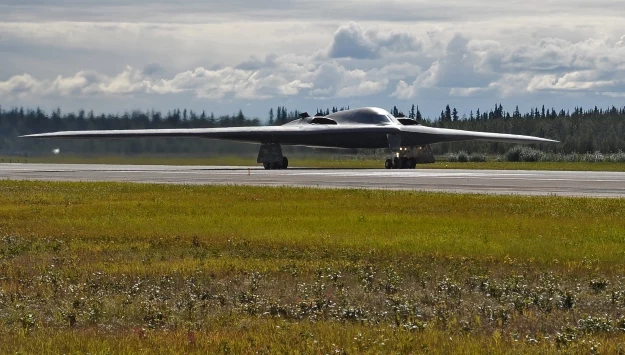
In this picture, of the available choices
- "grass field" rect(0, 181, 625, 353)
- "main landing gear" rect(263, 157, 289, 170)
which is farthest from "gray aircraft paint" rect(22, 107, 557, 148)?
"grass field" rect(0, 181, 625, 353)

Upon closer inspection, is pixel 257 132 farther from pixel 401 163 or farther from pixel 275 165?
pixel 401 163

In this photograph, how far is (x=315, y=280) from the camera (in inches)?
593

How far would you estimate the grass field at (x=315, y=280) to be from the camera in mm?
10766

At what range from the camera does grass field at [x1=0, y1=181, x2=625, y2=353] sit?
35.3ft

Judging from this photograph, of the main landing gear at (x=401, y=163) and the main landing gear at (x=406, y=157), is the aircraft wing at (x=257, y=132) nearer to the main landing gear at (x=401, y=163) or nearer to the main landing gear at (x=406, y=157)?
the main landing gear at (x=406, y=157)

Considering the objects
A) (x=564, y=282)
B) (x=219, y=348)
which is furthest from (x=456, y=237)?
(x=219, y=348)

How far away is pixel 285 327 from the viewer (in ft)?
37.2

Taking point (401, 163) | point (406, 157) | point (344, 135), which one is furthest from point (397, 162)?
point (344, 135)

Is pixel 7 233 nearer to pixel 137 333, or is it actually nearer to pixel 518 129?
pixel 137 333

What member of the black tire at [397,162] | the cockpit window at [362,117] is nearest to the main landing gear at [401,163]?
the black tire at [397,162]

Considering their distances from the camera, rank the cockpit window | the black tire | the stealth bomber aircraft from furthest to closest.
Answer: the black tire
the cockpit window
the stealth bomber aircraft

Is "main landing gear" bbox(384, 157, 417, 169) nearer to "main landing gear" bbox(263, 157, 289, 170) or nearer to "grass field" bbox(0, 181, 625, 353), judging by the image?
"main landing gear" bbox(263, 157, 289, 170)

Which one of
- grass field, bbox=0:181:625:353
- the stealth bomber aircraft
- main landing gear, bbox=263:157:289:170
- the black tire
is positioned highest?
the stealth bomber aircraft

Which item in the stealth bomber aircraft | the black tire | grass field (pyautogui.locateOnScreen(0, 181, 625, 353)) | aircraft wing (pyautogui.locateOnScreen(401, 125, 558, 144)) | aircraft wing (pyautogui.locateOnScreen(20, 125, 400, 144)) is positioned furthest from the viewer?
the black tire
